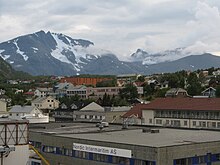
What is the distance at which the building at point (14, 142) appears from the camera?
29.6 m

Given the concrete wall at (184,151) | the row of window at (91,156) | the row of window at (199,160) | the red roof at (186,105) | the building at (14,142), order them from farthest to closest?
1. the red roof at (186,105)
2. the row of window at (91,156)
3. the row of window at (199,160)
4. the building at (14,142)
5. the concrete wall at (184,151)

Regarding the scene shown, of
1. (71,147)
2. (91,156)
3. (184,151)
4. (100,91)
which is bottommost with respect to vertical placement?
(91,156)

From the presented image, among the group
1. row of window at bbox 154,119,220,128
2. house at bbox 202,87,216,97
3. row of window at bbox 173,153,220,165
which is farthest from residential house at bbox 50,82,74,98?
row of window at bbox 173,153,220,165

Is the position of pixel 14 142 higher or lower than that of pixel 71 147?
higher

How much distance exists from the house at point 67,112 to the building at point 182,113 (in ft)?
86.0

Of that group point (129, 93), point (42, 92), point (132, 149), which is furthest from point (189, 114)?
point (42, 92)

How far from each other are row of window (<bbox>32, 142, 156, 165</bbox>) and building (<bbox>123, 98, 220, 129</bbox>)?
23665 mm

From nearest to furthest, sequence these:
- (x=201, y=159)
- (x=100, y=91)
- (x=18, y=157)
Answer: (x=18, y=157), (x=201, y=159), (x=100, y=91)

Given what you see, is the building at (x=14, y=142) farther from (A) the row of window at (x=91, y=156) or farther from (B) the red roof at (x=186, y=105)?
(B) the red roof at (x=186, y=105)

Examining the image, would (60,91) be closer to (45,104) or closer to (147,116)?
(45,104)

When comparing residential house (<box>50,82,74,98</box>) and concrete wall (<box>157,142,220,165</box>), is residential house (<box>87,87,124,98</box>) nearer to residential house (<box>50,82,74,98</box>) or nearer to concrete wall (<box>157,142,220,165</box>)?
residential house (<box>50,82,74,98</box>)

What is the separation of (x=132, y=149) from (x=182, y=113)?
99.7ft

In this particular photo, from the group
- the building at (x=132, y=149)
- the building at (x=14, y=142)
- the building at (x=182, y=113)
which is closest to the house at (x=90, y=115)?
the building at (x=182, y=113)

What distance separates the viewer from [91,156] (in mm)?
33781
